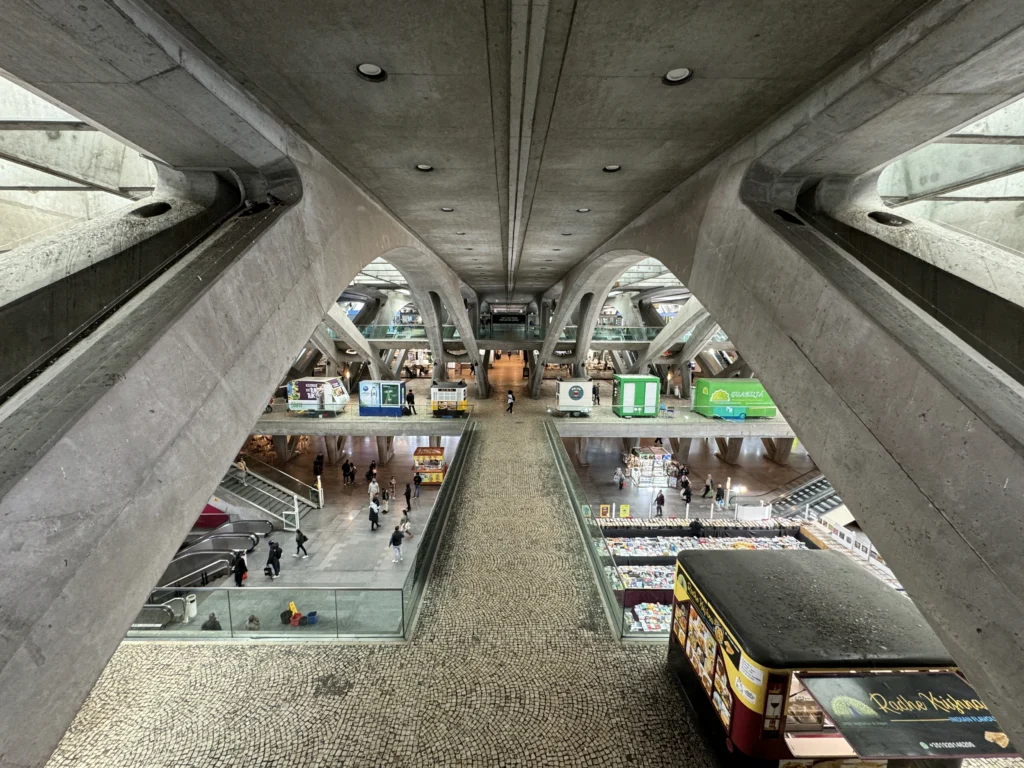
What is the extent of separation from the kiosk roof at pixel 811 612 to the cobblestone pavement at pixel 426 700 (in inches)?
57.2

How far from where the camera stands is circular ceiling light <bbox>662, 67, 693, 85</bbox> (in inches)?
159

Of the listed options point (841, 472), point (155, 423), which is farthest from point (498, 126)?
point (841, 472)

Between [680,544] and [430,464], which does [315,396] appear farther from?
[680,544]

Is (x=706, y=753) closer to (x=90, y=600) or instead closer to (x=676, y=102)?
(x=90, y=600)

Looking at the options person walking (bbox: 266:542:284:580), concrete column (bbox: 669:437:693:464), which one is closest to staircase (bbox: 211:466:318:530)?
person walking (bbox: 266:542:284:580)

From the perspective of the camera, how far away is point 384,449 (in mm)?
27562

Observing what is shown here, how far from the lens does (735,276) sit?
5383mm

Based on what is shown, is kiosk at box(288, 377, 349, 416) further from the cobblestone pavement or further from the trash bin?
the cobblestone pavement

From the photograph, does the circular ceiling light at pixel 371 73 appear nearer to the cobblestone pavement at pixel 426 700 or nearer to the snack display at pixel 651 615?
the cobblestone pavement at pixel 426 700

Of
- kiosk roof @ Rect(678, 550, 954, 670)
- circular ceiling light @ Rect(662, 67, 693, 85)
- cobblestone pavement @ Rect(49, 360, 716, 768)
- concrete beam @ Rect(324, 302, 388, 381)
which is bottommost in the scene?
cobblestone pavement @ Rect(49, 360, 716, 768)

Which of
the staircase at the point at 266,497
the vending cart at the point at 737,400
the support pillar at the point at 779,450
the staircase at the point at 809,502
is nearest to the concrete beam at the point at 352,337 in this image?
the staircase at the point at 266,497

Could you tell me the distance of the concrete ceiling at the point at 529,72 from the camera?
10.7ft

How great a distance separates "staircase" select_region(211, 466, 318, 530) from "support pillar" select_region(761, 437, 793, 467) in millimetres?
26179

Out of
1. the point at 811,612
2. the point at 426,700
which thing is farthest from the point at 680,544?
the point at 426,700
